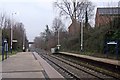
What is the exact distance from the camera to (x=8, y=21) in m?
82.8

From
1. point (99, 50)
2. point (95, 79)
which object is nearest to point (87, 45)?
point (99, 50)

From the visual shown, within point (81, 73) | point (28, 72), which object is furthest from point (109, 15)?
point (28, 72)

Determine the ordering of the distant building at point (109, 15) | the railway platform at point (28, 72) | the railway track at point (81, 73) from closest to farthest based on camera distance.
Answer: the railway platform at point (28, 72) → the railway track at point (81, 73) → the distant building at point (109, 15)

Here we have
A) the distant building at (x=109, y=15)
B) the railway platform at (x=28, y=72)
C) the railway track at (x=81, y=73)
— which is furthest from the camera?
the distant building at (x=109, y=15)

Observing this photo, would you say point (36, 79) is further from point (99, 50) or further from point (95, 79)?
point (99, 50)

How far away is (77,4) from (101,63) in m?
53.9

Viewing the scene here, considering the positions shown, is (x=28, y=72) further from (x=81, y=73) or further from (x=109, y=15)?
(x=109, y=15)

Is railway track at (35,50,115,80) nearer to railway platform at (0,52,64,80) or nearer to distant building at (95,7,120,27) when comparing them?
railway platform at (0,52,64,80)

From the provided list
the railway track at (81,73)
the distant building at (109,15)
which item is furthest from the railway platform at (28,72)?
the distant building at (109,15)

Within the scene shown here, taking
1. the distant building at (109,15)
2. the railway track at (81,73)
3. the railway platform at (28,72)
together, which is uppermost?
the distant building at (109,15)

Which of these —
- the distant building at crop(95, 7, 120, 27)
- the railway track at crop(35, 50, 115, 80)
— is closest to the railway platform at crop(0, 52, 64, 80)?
the railway track at crop(35, 50, 115, 80)

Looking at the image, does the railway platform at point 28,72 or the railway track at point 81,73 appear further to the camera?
the railway track at point 81,73

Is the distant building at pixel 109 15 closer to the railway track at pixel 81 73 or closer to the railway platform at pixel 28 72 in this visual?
the railway track at pixel 81 73

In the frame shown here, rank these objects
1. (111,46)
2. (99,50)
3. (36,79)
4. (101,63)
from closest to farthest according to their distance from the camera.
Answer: (36,79)
(101,63)
(111,46)
(99,50)
